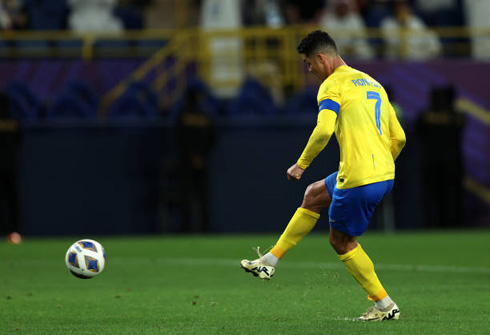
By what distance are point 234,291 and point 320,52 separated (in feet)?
10.9

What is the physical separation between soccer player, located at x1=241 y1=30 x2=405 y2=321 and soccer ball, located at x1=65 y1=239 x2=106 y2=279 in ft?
7.31

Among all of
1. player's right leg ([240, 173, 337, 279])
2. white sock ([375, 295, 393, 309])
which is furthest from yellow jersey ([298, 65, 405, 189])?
white sock ([375, 295, 393, 309])

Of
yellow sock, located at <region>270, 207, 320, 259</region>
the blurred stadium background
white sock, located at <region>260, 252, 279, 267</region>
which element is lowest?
the blurred stadium background

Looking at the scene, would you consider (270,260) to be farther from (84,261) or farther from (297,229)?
(84,261)

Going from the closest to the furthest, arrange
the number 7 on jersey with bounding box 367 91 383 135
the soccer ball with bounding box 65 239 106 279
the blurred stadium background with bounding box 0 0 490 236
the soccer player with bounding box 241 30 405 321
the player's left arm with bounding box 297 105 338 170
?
the player's left arm with bounding box 297 105 338 170, the soccer player with bounding box 241 30 405 321, the number 7 on jersey with bounding box 367 91 383 135, the soccer ball with bounding box 65 239 106 279, the blurred stadium background with bounding box 0 0 490 236

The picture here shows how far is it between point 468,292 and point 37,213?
35.9ft

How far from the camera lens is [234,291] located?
1022 cm

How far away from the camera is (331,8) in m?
24.5

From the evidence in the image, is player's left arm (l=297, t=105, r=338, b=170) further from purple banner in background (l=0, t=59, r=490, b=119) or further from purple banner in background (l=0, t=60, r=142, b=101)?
purple banner in background (l=0, t=60, r=142, b=101)

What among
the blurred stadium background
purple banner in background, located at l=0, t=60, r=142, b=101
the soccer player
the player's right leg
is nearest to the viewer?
the soccer player

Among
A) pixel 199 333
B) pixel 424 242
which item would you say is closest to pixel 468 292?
pixel 199 333

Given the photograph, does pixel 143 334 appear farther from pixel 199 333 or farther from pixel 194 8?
pixel 194 8

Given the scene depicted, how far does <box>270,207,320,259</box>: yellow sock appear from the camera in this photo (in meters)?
8.12

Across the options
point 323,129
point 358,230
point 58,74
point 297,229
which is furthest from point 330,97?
point 58,74
